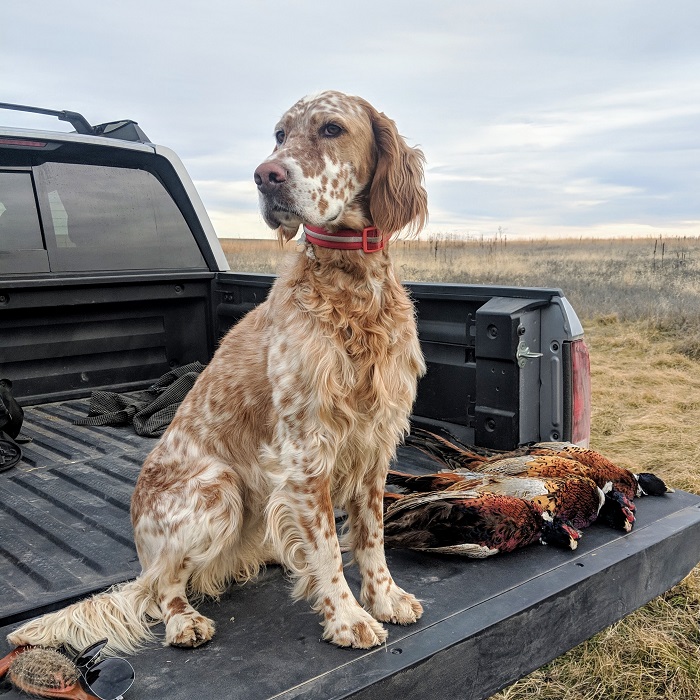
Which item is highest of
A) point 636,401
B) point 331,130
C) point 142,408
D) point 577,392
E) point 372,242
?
point 331,130

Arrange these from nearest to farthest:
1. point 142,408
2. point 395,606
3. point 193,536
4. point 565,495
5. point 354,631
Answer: point 354,631, point 395,606, point 193,536, point 565,495, point 142,408

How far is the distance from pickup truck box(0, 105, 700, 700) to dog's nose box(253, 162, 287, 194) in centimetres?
108

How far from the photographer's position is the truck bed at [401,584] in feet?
6.00

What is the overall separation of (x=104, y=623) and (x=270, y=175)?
1.34 meters

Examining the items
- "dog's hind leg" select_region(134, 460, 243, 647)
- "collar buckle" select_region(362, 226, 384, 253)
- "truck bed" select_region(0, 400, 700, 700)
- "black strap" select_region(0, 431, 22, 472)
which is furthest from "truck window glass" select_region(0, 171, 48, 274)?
"collar buckle" select_region(362, 226, 384, 253)

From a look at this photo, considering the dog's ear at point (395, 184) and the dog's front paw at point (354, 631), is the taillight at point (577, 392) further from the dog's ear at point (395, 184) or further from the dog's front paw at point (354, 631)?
the dog's front paw at point (354, 631)

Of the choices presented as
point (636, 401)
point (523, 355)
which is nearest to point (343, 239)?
point (523, 355)

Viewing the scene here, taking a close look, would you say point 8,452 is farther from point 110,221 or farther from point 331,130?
point 331,130

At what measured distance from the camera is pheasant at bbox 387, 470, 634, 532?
261cm

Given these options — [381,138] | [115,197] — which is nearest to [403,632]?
[381,138]

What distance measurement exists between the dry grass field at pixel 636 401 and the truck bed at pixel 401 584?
2.42ft

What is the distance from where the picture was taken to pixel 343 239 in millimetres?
2355

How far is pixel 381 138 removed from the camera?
2.50m

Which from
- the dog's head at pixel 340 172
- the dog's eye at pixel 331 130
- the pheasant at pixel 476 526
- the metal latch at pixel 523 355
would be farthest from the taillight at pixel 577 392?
the dog's eye at pixel 331 130
